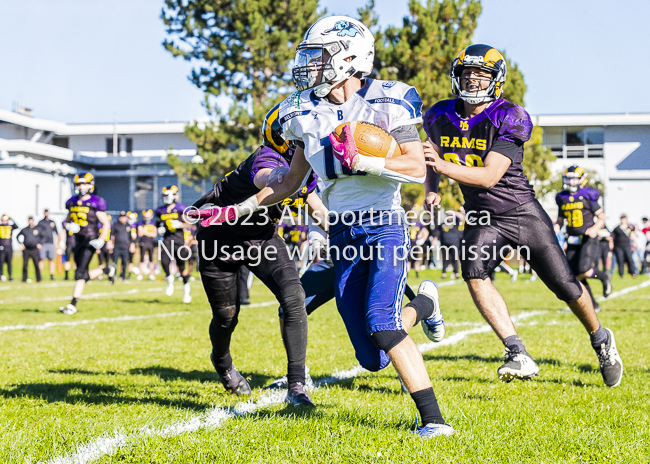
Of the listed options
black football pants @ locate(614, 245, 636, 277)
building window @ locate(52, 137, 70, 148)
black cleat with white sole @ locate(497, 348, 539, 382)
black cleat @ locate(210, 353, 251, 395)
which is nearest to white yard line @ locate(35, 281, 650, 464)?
black cleat @ locate(210, 353, 251, 395)

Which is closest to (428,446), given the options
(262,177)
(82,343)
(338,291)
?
(338,291)

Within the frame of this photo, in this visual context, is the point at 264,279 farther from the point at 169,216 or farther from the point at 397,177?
the point at 169,216

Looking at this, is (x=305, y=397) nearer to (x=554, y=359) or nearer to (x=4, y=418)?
(x=4, y=418)

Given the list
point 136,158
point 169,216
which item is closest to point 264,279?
point 169,216

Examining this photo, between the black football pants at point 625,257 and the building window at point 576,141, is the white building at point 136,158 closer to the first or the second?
the building window at point 576,141

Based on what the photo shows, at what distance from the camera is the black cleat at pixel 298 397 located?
4.11m

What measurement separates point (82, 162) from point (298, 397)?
40.1 m

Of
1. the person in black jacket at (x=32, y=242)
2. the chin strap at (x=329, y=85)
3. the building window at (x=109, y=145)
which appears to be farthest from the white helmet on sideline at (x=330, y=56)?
the building window at (x=109, y=145)

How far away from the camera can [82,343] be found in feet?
23.2

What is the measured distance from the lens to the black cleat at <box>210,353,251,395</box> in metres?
4.60

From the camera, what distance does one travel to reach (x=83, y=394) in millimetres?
4531

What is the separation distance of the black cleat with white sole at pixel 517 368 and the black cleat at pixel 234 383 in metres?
1.69

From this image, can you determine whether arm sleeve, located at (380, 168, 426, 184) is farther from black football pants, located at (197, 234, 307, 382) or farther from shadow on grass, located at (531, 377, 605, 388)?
shadow on grass, located at (531, 377, 605, 388)

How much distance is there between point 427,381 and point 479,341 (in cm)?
409
